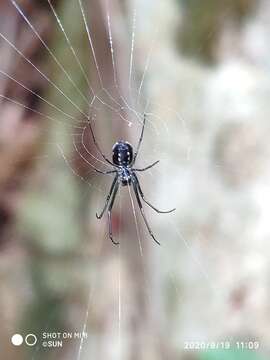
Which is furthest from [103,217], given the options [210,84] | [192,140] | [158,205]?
[210,84]

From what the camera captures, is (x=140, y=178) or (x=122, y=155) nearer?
(x=122, y=155)

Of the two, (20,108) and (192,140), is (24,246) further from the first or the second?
(192,140)

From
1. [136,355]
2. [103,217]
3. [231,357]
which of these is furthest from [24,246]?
[231,357]

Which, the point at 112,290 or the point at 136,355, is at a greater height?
the point at 112,290

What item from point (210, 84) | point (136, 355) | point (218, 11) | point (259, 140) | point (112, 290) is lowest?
point (136, 355)

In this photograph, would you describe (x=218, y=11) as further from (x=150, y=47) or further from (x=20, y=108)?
(x=20, y=108)

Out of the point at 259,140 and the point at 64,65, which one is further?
the point at 259,140
